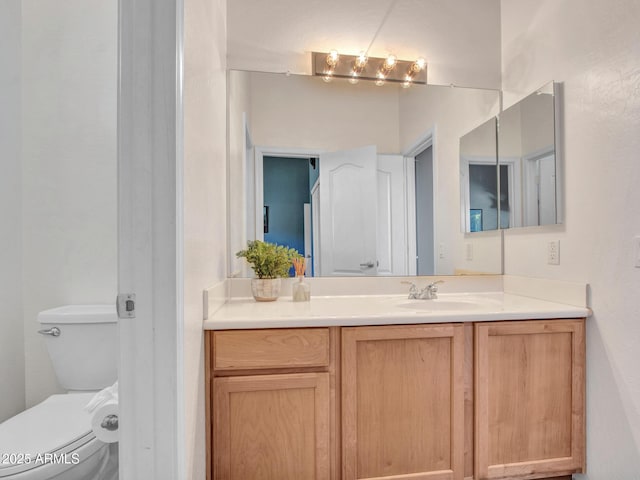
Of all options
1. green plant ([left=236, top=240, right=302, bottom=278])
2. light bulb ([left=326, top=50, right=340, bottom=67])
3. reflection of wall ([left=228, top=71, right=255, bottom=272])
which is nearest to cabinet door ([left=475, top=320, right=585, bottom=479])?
green plant ([left=236, top=240, right=302, bottom=278])

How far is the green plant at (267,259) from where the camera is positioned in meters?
1.71

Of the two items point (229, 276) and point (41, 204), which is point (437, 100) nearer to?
point (229, 276)

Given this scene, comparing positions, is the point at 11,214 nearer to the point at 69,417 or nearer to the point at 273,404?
the point at 69,417

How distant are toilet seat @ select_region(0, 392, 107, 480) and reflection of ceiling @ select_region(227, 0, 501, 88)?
175cm

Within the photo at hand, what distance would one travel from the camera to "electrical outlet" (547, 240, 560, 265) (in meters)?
1.61

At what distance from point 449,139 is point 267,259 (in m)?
1.24

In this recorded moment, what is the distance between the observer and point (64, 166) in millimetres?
1805

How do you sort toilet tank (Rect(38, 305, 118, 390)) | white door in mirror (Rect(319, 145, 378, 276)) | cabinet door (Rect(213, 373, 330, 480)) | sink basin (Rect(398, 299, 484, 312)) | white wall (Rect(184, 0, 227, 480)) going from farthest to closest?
white door in mirror (Rect(319, 145, 378, 276))
sink basin (Rect(398, 299, 484, 312))
toilet tank (Rect(38, 305, 118, 390))
cabinet door (Rect(213, 373, 330, 480))
white wall (Rect(184, 0, 227, 480))

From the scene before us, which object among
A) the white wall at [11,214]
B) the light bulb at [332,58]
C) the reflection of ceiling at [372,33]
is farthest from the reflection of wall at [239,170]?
the white wall at [11,214]

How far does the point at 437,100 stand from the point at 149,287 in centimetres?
180

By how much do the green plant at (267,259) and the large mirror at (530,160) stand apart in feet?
4.08

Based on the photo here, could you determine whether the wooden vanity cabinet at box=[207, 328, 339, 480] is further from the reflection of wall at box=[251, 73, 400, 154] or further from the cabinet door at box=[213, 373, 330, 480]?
the reflection of wall at box=[251, 73, 400, 154]

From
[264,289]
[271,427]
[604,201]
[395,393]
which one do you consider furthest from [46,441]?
[604,201]

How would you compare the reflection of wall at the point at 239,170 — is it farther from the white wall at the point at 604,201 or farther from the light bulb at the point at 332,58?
the white wall at the point at 604,201
